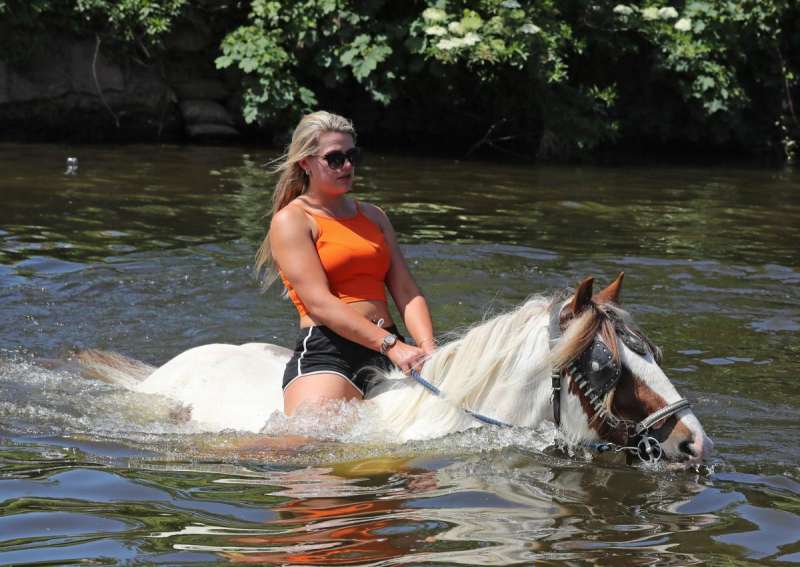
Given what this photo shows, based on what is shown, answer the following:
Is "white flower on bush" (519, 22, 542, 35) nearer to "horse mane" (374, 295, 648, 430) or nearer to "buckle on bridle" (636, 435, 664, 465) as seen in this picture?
"horse mane" (374, 295, 648, 430)

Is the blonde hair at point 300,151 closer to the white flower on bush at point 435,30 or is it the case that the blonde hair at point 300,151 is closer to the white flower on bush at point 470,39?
the white flower on bush at point 470,39

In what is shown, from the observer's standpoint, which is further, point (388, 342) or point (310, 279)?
point (310, 279)

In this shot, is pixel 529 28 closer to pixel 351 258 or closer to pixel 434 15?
pixel 434 15

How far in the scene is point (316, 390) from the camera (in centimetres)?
481

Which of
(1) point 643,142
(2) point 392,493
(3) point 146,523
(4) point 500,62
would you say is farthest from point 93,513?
(1) point 643,142

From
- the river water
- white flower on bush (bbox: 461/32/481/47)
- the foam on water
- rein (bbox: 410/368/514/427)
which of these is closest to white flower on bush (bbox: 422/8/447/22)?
white flower on bush (bbox: 461/32/481/47)

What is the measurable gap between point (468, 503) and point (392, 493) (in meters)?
0.30

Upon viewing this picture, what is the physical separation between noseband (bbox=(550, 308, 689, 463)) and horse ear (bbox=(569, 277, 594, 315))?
0.07 m

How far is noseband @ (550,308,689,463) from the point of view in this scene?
13.1 ft

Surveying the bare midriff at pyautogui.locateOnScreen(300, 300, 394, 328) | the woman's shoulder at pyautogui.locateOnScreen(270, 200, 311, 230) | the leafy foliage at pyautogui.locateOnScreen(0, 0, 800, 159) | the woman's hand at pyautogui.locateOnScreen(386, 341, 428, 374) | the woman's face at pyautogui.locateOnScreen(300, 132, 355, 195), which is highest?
the leafy foliage at pyautogui.locateOnScreen(0, 0, 800, 159)

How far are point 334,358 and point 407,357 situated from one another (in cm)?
45

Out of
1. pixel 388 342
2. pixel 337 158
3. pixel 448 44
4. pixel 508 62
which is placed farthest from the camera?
pixel 508 62

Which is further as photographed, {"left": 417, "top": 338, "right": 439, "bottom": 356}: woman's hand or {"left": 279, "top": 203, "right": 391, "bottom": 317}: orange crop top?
{"left": 279, "top": 203, "right": 391, "bottom": 317}: orange crop top

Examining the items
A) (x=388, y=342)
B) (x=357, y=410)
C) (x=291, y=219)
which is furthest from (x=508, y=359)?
(x=291, y=219)
